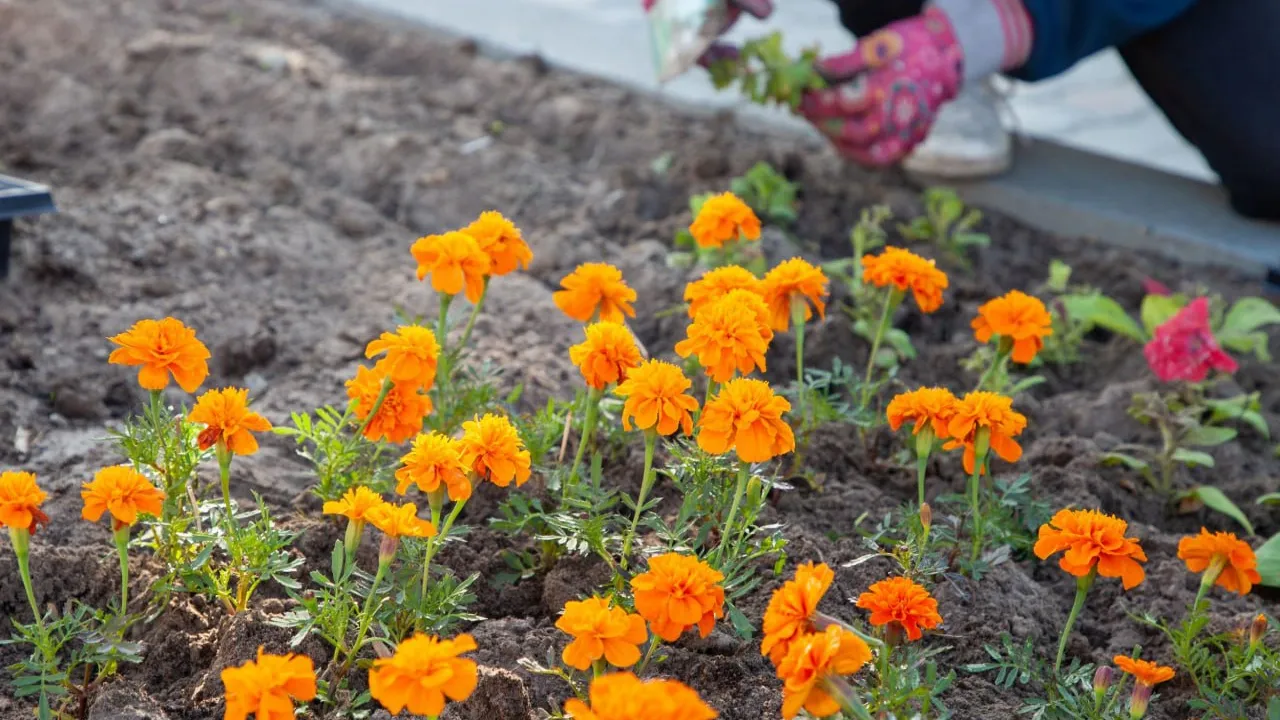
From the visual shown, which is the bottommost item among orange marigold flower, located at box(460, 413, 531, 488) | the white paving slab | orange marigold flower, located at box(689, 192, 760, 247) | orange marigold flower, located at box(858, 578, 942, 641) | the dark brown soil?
the white paving slab

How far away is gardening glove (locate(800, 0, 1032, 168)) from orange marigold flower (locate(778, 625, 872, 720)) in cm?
217

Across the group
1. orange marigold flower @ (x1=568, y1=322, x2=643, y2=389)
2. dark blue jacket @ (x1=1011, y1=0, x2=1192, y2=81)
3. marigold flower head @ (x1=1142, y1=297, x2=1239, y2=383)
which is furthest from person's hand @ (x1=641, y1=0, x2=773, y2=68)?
orange marigold flower @ (x1=568, y1=322, x2=643, y2=389)

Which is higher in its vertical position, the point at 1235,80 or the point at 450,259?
the point at 450,259

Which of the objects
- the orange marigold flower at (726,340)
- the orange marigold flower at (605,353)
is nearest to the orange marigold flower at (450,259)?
the orange marigold flower at (605,353)

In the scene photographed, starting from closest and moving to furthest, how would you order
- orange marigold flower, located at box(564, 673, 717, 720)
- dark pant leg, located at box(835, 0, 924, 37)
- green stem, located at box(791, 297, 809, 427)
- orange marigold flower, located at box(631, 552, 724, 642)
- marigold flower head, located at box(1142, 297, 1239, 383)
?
orange marigold flower, located at box(564, 673, 717, 720)
orange marigold flower, located at box(631, 552, 724, 642)
green stem, located at box(791, 297, 809, 427)
marigold flower head, located at box(1142, 297, 1239, 383)
dark pant leg, located at box(835, 0, 924, 37)

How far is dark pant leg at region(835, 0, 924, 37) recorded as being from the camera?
12.1 feet

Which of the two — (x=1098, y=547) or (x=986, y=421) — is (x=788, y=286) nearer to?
(x=986, y=421)

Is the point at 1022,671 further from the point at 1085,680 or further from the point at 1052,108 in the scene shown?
the point at 1052,108

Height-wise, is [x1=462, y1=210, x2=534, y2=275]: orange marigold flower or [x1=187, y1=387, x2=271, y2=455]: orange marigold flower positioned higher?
[x1=462, y1=210, x2=534, y2=275]: orange marigold flower

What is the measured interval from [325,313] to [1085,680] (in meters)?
1.53

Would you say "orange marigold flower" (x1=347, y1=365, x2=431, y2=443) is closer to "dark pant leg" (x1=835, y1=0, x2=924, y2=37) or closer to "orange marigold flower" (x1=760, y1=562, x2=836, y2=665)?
"orange marigold flower" (x1=760, y1=562, x2=836, y2=665)

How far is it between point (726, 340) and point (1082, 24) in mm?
2152

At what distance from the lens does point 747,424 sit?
1.37 metres

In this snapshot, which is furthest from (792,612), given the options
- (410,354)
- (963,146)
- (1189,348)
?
(963,146)
